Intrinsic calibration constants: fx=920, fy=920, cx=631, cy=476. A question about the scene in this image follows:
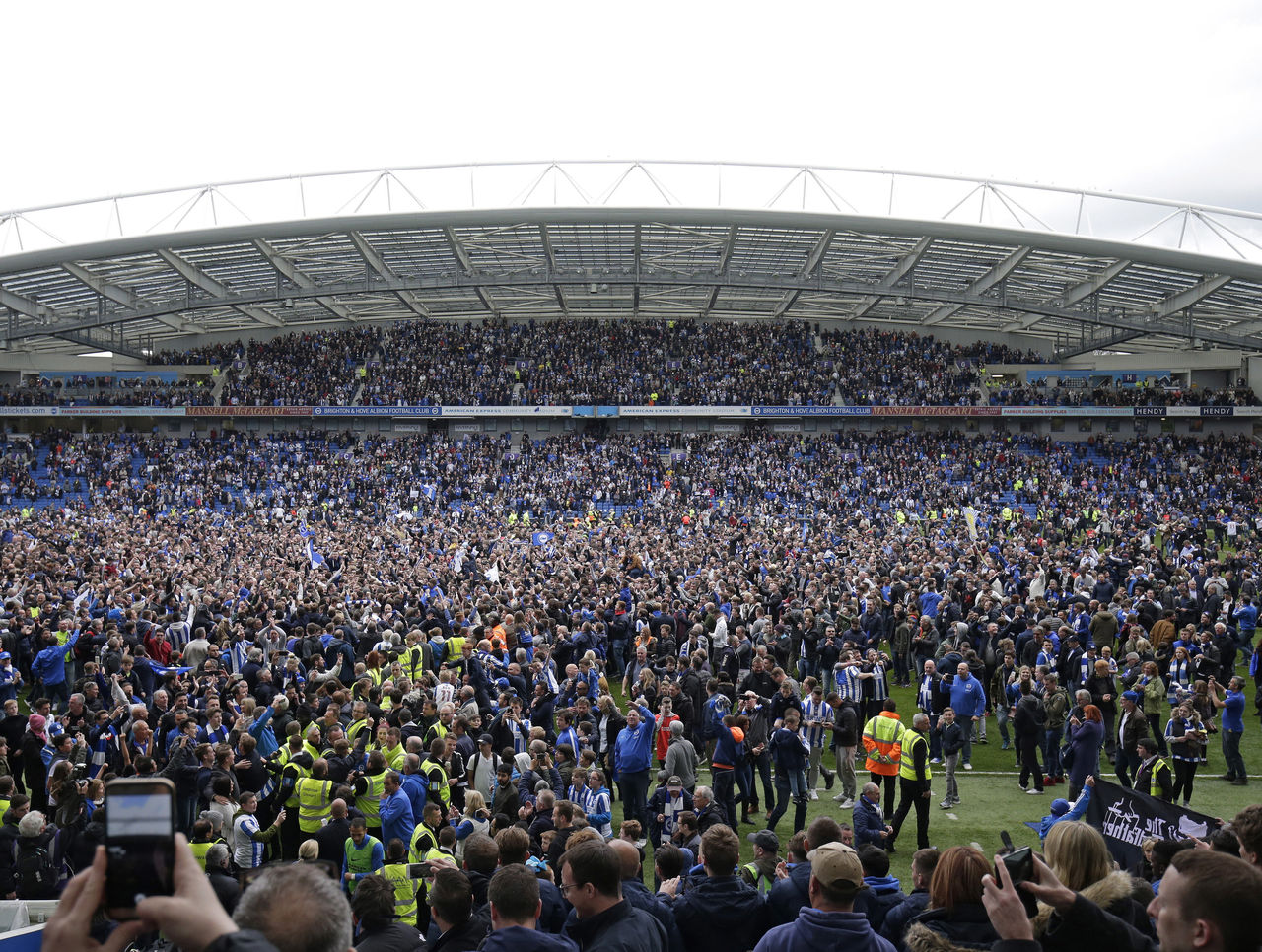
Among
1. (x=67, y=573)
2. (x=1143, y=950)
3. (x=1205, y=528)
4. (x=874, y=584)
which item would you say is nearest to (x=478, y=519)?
(x=67, y=573)

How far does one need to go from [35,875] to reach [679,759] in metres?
5.04

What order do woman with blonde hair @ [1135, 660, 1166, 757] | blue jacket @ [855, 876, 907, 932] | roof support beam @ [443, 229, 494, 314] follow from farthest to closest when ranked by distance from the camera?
→ roof support beam @ [443, 229, 494, 314], woman with blonde hair @ [1135, 660, 1166, 757], blue jacket @ [855, 876, 907, 932]

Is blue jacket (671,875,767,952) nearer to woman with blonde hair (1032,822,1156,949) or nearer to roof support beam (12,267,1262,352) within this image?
woman with blonde hair (1032,822,1156,949)

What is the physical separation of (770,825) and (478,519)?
75.5 ft

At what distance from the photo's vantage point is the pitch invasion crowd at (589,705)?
4379mm

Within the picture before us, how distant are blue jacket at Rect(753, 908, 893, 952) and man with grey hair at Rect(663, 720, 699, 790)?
16.5ft

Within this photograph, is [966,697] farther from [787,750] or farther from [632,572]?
[632,572]

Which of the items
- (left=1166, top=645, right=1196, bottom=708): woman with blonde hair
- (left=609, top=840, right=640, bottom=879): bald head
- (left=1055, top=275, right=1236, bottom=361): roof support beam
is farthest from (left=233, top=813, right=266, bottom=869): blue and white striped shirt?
(left=1055, top=275, right=1236, bottom=361): roof support beam

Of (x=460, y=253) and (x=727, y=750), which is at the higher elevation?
(x=460, y=253)

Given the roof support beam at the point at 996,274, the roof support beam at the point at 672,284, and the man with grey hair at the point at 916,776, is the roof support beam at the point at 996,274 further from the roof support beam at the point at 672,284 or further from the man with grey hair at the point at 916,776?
the man with grey hair at the point at 916,776

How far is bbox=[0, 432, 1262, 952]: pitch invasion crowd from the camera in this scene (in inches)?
172

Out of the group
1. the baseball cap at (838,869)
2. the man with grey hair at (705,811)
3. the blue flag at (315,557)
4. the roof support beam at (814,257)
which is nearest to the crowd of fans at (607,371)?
the roof support beam at (814,257)

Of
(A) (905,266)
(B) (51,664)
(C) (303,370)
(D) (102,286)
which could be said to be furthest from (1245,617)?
(C) (303,370)

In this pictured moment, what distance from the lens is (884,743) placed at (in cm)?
→ 865
